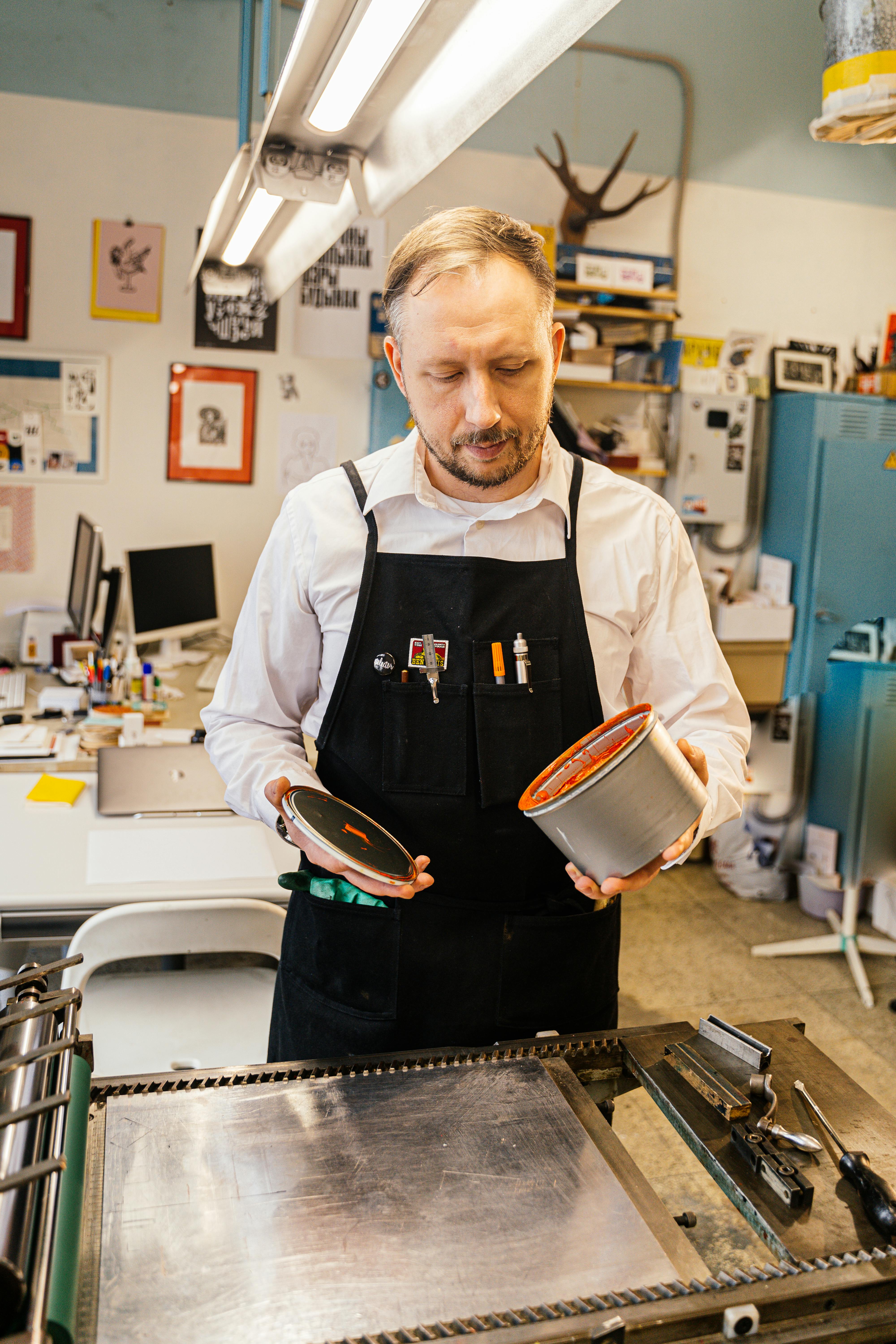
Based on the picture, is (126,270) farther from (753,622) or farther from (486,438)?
(486,438)

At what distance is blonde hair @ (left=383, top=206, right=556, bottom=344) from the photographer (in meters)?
1.21

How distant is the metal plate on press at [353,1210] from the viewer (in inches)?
29.3

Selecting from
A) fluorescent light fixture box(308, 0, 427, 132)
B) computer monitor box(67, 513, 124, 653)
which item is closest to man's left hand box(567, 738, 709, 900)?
fluorescent light fixture box(308, 0, 427, 132)

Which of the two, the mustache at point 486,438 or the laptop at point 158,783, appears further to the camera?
the laptop at point 158,783

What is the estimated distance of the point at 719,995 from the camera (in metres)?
3.34

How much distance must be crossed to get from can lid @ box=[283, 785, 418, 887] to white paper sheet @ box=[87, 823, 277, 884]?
3.20 feet

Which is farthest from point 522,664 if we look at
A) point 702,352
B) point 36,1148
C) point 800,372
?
point 800,372

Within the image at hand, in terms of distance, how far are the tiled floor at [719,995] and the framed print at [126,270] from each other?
9.83 ft

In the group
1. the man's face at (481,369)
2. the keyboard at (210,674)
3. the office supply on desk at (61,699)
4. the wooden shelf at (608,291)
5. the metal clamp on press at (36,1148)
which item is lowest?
the office supply on desk at (61,699)

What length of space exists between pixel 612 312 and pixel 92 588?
2298 millimetres

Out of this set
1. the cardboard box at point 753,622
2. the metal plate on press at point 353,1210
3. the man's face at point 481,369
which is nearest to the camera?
the metal plate on press at point 353,1210

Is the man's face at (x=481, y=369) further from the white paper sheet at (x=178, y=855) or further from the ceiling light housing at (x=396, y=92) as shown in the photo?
the white paper sheet at (x=178, y=855)

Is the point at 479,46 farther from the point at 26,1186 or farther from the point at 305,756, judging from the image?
the point at 26,1186

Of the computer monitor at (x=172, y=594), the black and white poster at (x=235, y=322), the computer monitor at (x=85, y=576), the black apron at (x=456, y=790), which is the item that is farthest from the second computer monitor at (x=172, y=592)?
the black apron at (x=456, y=790)
